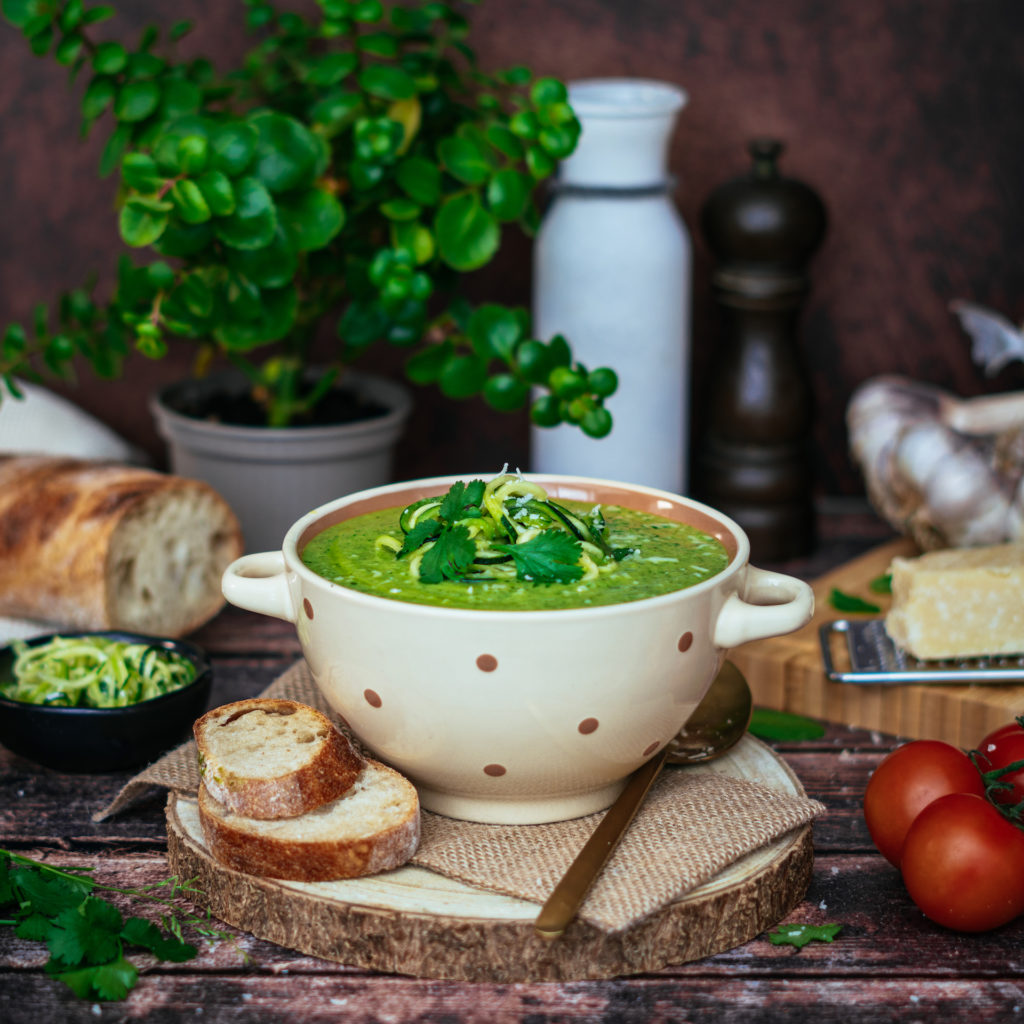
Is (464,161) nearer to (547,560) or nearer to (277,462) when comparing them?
(277,462)

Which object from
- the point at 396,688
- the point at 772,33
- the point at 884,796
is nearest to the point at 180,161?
the point at 396,688

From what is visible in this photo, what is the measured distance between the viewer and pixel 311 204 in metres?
1.73

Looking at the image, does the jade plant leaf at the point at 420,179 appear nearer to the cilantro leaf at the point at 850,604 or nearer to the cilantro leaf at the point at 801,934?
the cilantro leaf at the point at 850,604

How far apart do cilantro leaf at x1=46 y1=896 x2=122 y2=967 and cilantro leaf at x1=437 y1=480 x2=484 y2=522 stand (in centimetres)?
45

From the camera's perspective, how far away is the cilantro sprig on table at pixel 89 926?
1.06m

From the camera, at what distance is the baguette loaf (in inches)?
70.5

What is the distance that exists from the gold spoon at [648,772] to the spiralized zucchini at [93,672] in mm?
545

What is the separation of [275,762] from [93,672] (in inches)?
17.3

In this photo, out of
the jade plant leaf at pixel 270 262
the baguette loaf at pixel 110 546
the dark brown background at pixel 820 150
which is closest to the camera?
the jade plant leaf at pixel 270 262

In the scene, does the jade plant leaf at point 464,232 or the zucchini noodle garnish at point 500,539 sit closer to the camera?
the zucchini noodle garnish at point 500,539

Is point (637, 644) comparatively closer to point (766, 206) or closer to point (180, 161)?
point (180, 161)

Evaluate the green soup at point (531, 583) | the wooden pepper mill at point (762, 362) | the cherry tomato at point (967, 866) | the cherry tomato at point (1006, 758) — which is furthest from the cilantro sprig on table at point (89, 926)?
the wooden pepper mill at point (762, 362)

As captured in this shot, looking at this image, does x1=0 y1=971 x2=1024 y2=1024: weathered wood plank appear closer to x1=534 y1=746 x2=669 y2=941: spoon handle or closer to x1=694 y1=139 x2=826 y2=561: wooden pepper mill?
x1=534 y1=746 x2=669 y2=941: spoon handle

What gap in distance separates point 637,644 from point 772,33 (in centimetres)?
158
